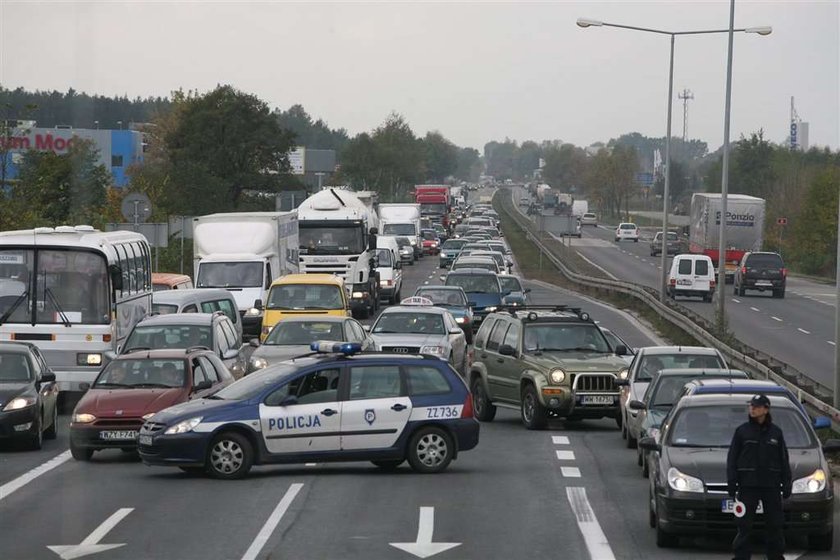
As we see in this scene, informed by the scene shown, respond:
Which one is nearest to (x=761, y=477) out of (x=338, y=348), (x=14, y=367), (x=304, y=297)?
(x=338, y=348)

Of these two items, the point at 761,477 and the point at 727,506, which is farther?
the point at 727,506

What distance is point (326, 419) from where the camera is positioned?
18281 millimetres

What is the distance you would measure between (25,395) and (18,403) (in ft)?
0.63

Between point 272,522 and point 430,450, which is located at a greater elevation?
point 430,450

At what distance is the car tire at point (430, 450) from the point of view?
18.8m

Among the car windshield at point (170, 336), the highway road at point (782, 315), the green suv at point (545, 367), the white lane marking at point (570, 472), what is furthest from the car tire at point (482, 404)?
the highway road at point (782, 315)

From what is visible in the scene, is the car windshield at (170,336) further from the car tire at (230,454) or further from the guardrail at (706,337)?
the guardrail at (706,337)

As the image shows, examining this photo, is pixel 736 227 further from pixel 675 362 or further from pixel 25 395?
pixel 25 395

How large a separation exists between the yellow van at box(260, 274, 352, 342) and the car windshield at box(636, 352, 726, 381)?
46.8 ft

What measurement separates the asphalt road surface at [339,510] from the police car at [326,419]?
0.31 meters

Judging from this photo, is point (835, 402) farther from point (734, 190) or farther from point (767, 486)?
point (734, 190)

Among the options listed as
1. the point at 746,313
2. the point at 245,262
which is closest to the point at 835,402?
the point at 245,262

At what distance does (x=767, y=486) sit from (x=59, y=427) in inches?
636

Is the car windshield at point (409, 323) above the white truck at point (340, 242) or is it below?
Result: below
